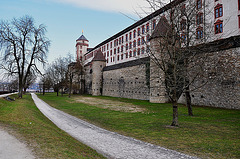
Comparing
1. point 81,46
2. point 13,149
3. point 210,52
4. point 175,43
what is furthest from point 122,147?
point 81,46

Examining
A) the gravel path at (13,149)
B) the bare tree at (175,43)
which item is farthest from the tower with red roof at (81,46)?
the gravel path at (13,149)

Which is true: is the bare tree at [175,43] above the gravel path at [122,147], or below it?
above

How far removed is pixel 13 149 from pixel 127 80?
103ft

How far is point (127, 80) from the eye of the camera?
117 ft

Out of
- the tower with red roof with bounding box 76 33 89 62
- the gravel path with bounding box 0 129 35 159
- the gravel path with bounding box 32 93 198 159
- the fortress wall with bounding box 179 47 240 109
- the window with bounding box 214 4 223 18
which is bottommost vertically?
the gravel path with bounding box 32 93 198 159

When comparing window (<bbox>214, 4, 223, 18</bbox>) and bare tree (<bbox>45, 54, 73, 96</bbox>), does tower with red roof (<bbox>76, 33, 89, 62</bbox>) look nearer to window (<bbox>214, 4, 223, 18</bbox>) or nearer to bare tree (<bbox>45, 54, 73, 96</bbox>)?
bare tree (<bbox>45, 54, 73, 96</bbox>)

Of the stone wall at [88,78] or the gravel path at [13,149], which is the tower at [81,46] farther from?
the gravel path at [13,149]

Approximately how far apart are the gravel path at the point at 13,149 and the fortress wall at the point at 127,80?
871 inches

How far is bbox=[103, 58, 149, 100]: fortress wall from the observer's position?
30.4m

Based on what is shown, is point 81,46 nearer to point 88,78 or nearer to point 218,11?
point 88,78

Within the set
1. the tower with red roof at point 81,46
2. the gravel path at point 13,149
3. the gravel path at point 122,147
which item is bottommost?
the gravel path at point 122,147

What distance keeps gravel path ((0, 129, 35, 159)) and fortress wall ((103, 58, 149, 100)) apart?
2213 cm

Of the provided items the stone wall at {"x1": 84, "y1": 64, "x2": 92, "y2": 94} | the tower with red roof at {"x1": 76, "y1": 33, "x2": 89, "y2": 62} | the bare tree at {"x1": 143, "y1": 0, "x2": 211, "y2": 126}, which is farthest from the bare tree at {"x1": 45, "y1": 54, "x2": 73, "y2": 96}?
the bare tree at {"x1": 143, "y1": 0, "x2": 211, "y2": 126}

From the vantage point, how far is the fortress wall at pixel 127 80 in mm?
30447
